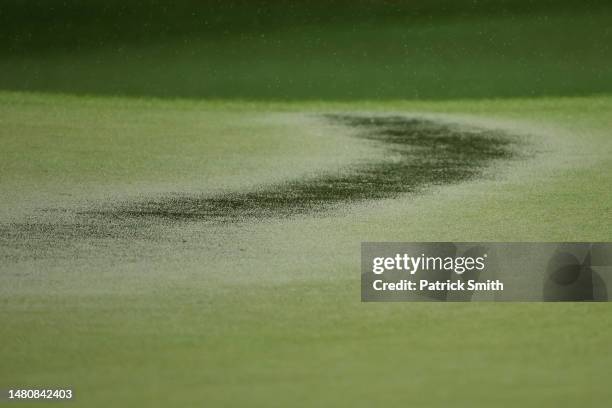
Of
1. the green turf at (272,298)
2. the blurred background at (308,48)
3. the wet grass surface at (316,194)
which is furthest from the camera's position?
the blurred background at (308,48)

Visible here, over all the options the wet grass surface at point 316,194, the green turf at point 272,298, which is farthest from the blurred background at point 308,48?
the green turf at point 272,298

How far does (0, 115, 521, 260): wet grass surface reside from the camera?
3668 millimetres

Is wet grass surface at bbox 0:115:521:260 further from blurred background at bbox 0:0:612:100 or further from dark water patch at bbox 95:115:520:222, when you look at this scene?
blurred background at bbox 0:0:612:100

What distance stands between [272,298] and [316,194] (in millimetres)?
1494

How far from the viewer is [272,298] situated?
292 centimetres

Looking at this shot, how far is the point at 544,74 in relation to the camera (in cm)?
768

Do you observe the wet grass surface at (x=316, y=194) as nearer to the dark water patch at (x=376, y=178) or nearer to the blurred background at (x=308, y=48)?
the dark water patch at (x=376, y=178)

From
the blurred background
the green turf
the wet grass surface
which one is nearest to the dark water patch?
the wet grass surface

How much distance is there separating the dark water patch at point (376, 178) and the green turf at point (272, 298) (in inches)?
6.1

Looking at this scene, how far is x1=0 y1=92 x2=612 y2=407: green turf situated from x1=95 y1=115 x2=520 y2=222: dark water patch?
155 millimetres

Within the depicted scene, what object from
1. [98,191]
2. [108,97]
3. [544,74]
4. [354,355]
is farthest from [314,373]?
[544,74]

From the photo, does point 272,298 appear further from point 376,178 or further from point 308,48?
point 308,48

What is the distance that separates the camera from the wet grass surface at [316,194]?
3.67 m

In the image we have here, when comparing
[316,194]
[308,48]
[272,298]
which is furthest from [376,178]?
[308,48]
